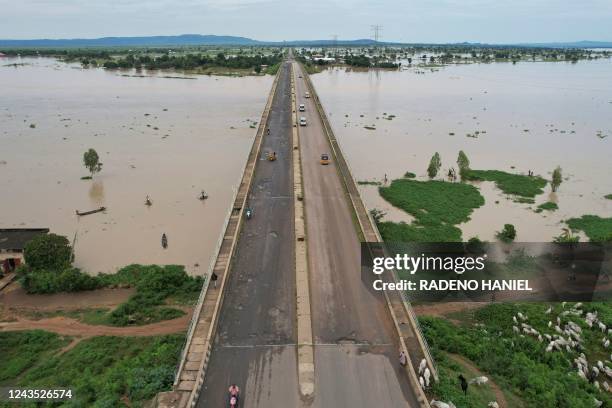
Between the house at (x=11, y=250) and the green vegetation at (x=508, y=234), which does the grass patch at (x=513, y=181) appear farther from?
the house at (x=11, y=250)

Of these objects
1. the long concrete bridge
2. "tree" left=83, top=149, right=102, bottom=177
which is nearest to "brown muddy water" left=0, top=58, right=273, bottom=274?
"tree" left=83, top=149, right=102, bottom=177

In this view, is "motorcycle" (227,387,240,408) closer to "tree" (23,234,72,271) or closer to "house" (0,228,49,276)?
"tree" (23,234,72,271)

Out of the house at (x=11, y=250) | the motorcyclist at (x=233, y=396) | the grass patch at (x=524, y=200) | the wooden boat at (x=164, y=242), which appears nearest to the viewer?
the motorcyclist at (x=233, y=396)

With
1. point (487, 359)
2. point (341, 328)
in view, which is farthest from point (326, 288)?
point (487, 359)

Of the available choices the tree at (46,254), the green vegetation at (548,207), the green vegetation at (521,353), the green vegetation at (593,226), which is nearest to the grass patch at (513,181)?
the green vegetation at (548,207)

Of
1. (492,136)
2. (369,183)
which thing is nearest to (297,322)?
(369,183)
